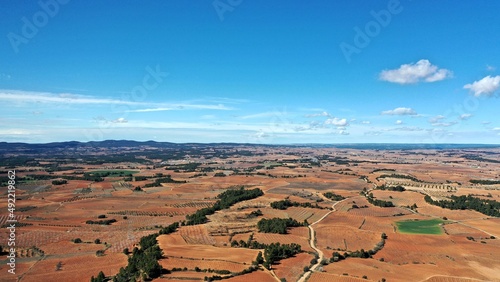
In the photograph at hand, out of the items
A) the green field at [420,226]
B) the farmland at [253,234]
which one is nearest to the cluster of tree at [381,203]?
the farmland at [253,234]

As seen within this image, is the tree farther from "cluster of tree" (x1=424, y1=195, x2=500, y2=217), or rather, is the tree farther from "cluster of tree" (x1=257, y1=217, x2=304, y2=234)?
"cluster of tree" (x1=424, y1=195, x2=500, y2=217)

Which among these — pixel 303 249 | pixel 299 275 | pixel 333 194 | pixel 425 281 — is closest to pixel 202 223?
pixel 303 249

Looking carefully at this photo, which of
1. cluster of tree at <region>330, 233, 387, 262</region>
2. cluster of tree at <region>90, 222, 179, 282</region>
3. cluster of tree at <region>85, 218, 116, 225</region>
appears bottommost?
cluster of tree at <region>85, 218, 116, 225</region>

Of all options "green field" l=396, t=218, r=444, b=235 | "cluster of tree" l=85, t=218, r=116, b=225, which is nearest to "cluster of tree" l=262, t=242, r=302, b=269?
"green field" l=396, t=218, r=444, b=235

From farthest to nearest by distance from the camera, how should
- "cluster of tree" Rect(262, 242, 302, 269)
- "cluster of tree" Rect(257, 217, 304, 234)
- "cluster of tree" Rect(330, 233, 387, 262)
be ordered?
"cluster of tree" Rect(257, 217, 304, 234), "cluster of tree" Rect(330, 233, 387, 262), "cluster of tree" Rect(262, 242, 302, 269)

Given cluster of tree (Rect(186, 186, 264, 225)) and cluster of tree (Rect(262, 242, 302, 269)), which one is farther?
cluster of tree (Rect(186, 186, 264, 225))

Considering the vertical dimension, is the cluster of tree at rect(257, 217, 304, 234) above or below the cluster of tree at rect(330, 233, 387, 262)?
above

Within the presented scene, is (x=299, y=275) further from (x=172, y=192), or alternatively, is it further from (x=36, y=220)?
(x=172, y=192)
